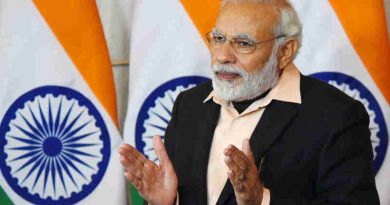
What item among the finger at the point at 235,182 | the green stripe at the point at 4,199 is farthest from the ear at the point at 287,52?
the green stripe at the point at 4,199

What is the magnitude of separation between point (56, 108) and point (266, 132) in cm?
127

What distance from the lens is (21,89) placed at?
305 centimetres

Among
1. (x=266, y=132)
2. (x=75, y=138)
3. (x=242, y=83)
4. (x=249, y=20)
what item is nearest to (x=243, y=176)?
(x=266, y=132)

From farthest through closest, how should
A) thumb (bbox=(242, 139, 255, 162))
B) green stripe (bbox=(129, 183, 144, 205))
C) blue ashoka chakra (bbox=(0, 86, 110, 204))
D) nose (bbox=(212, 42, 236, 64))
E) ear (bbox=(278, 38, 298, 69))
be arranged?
green stripe (bbox=(129, 183, 144, 205)) → blue ashoka chakra (bbox=(0, 86, 110, 204)) → ear (bbox=(278, 38, 298, 69)) → nose (bbox=(212, 42, 236, 64)) → thumb (bbox=(242, 139, 255, 162))

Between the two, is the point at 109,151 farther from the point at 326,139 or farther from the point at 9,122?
the point at 326,139

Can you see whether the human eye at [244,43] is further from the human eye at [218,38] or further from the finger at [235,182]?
the finger at [235,182]

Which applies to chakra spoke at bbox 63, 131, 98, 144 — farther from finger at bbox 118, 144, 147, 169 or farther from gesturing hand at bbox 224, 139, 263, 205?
gesturing hand at bbox 224, 139, 263, 205

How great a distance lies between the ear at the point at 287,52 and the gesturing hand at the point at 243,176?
0.44 meters

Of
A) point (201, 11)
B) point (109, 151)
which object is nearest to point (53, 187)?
point (109, 151)

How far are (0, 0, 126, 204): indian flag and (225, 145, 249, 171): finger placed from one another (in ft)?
4.31

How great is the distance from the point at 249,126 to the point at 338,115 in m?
0.28

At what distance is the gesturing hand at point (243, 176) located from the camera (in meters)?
1.80

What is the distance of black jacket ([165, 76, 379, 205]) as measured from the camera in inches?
79.3

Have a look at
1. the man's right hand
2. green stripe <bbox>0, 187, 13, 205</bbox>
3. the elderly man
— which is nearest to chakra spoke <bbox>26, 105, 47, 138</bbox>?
green stripe <bbox>0, 187, 13, 205</bbox>
